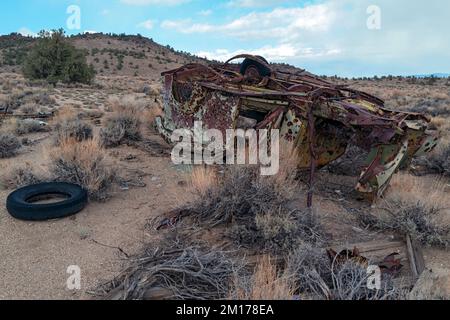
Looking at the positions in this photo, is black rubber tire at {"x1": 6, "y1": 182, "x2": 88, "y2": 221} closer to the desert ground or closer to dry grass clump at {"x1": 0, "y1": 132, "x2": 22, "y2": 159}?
the desert ground

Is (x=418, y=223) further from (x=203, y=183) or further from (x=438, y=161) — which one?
(x=438, y=161)

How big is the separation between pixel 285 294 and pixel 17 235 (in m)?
3.48

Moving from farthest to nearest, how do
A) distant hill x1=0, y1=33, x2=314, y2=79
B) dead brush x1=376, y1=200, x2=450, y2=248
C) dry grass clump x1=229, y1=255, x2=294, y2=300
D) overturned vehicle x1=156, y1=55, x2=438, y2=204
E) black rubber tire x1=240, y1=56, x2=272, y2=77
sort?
distant hill x1=0, y1=33, x2=314, y2=79, black rubber tire x1=240, y1=56, x2=272, y2=77, overturned vehicle x1=156, y1=55, x2=438, y2=204, dead brush x1=376, y1=200, x2=450, y2=248, dry grass clump x1=229, y1=255, x2=294, y2=300

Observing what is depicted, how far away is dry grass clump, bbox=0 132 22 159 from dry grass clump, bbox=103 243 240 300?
5.94 metres

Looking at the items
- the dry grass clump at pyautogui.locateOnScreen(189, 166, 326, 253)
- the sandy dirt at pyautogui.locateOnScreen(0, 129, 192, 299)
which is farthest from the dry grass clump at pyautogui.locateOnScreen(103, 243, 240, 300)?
the dry grass clump at pyautogui.locateOnScreen(189, 166, 326, 253)

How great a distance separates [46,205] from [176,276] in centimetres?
252

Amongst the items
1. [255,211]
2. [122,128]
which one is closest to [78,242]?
[255,211]

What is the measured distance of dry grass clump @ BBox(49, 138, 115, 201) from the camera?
6.11 m

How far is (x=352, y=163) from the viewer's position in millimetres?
8211

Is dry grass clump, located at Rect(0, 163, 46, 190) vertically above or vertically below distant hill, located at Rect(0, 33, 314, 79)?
below

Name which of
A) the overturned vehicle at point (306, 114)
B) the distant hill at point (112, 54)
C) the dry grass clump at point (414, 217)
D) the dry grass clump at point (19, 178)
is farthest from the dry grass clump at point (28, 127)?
the distant hill at point (112, 54)

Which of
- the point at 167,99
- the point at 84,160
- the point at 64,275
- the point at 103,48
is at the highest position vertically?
the point at 103,48
